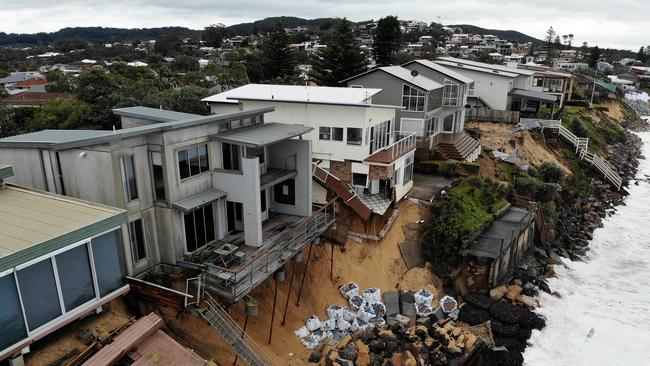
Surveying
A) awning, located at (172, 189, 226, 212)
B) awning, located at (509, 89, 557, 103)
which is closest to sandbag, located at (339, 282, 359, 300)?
awning, located at (172, 189, 226, 212)

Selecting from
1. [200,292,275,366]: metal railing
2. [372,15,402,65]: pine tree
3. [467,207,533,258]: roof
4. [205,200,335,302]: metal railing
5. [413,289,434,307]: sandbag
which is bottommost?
[413,289,434,307]: sandbag

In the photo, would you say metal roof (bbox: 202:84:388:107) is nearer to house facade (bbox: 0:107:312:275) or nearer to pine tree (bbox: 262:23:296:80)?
house facade (bbox: 0:107:312:275)

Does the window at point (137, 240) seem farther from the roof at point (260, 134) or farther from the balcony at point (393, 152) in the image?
the balcony at point (393, 152)

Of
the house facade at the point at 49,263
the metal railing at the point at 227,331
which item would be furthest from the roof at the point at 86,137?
the metal railing at the point at 227,331

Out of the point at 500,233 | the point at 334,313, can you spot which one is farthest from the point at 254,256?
the point at 500,233

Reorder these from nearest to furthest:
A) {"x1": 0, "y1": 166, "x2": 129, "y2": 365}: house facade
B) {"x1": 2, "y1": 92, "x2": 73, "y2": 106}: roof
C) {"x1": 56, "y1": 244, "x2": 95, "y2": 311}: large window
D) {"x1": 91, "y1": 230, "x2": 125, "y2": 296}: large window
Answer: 1. {"x1": 0, "y1": 166, "x2": 129, "y2": 365}: house facade
2. {"x1": 56, "y1": 244, "x2": 95, "y2": 311}: large window
3. {"x1": 91, "y1": 230, "x2": 125, "y2": 296}: large window
4. {"x1": 2, "y1": 92, "x2": 73, "y2": 106}: roof

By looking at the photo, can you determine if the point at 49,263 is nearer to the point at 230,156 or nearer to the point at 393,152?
the point at 230,156
